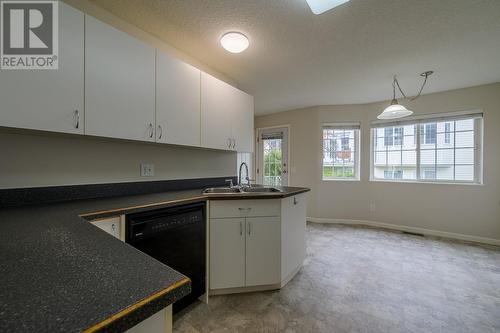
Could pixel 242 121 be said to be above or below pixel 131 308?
above

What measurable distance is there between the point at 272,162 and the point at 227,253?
3122mm

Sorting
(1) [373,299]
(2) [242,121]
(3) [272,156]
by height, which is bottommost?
(1) [373,299]

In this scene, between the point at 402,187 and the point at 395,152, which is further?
the point at 395,152

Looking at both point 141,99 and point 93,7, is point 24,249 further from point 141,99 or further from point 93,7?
point 93,7

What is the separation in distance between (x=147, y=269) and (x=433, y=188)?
4361 millimetres

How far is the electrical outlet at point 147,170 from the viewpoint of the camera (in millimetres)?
1939

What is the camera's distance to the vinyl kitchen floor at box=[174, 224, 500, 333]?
4.87ft

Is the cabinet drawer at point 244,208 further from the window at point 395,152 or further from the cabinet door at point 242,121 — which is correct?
the window at point 395,152

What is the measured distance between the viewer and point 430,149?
3.46 m

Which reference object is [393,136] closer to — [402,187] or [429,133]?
[429,133]

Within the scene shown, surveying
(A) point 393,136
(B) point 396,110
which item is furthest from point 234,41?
(A) point 393,136

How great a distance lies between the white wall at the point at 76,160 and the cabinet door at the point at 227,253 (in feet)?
2.73

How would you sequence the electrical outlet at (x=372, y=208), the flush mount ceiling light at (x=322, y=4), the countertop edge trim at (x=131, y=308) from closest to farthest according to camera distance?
the countertop edge trim at (x=131, y=308)
the flush mount ceiling light at (x=322, y=4)
the electrical outlet at (x=372, y=208)

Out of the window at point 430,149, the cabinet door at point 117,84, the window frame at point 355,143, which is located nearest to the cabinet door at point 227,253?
the cabinet door at point 117,84
